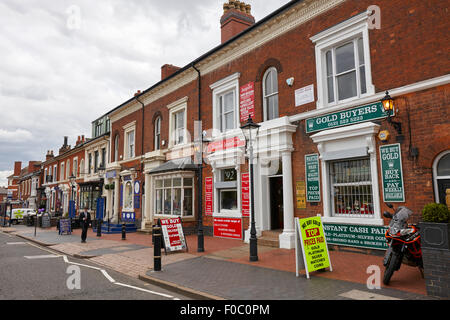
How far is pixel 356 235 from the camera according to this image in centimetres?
908

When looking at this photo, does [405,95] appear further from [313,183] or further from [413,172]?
[313,183]

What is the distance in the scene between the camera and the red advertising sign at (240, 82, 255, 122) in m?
13.0

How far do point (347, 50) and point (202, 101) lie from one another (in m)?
7.77

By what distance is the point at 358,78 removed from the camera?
31.5ft

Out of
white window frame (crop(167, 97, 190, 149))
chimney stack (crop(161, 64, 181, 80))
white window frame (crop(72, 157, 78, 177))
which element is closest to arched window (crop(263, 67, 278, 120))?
white window frame (crop(167, 97, 190, 149))

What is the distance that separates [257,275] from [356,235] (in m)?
3.56

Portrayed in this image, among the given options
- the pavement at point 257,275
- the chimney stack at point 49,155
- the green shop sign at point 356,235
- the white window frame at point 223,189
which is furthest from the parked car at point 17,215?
the green shop sign at point 356,235

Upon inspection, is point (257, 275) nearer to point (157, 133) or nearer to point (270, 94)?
point (270, 94)

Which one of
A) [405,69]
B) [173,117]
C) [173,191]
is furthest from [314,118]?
[173,117]

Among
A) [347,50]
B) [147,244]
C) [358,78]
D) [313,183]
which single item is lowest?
[147,244]

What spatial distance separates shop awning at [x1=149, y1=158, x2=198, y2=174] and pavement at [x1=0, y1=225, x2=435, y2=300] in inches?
200

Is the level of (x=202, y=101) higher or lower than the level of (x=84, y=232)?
higher

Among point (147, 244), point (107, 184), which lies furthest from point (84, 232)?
point (107, 184)

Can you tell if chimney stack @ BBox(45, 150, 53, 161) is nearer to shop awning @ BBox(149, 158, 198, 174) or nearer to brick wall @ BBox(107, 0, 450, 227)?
shop awning @ BBox(149, 158, 198, 174)
